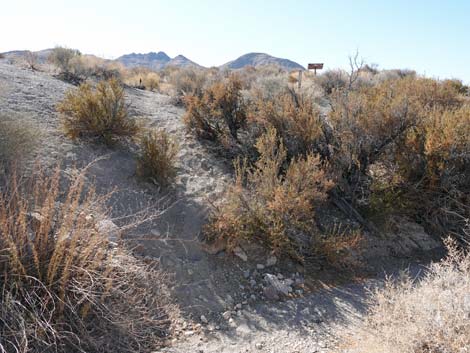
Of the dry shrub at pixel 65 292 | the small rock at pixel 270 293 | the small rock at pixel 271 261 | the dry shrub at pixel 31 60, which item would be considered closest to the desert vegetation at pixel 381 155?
the small rock at pixel 271 261

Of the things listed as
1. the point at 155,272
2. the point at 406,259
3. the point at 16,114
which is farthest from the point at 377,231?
the point at 16,114

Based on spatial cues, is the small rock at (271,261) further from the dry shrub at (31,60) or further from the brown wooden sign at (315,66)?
the brown wooden sign at (315,66)

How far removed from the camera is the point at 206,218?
5281 mm

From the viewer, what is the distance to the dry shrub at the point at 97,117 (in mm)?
6230

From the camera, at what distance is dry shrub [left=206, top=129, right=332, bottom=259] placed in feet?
15.8

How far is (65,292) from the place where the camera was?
314 cm

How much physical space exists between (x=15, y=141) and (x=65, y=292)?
103 inches

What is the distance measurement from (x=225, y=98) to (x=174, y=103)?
2752 millimetres

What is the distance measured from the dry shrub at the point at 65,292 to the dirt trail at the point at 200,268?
487 mm

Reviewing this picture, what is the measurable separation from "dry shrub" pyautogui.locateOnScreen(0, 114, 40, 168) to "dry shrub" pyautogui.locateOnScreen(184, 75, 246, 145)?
3.04 m

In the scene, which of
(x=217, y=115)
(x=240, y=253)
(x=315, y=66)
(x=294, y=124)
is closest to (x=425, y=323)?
(x=240, y=253)

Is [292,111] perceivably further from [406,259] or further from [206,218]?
[406,259]

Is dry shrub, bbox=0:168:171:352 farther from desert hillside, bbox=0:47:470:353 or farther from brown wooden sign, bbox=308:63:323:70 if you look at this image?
brown wooden sign, bbox=308:63:323:70

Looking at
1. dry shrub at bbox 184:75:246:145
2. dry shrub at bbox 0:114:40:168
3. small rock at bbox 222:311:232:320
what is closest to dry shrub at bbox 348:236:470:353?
small rock at bbox 222:311:232:320
